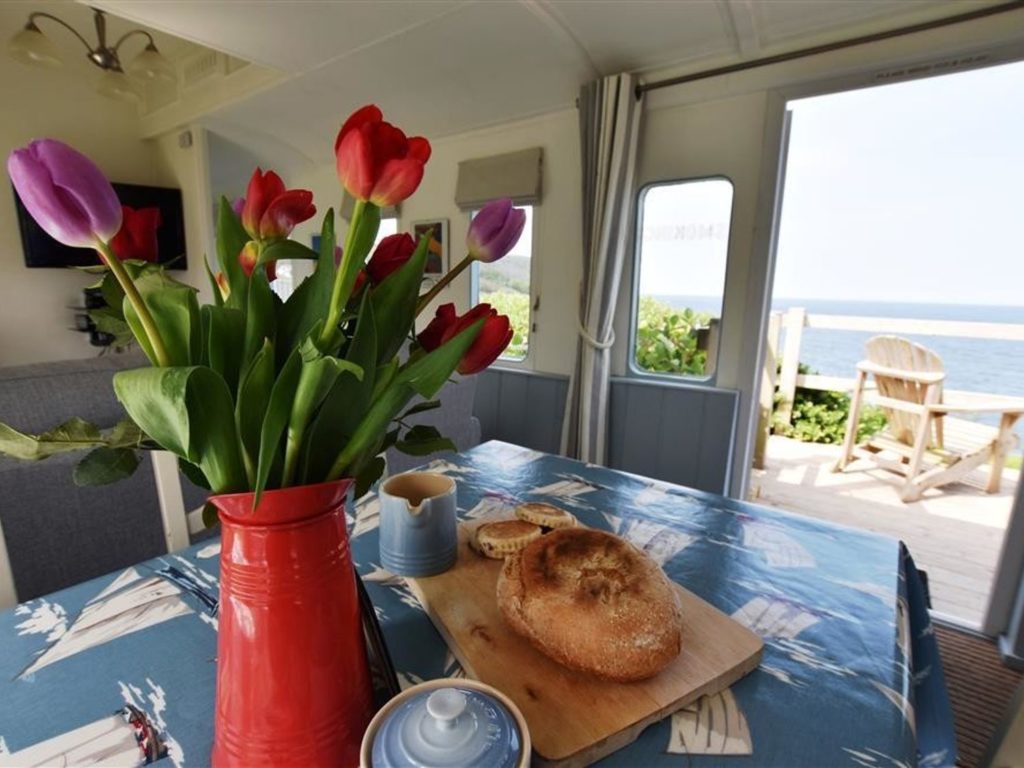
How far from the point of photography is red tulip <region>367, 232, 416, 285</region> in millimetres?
475

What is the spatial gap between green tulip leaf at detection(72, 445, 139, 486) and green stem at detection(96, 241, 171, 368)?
0.10 metres

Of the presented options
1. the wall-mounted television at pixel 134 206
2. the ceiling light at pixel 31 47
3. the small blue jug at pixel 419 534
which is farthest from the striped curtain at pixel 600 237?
the wall-mounted television at pixel 134 206

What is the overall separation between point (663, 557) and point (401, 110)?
3096 millimetres

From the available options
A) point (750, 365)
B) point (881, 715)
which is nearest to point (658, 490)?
point (881, 715)

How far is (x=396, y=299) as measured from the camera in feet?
1.48

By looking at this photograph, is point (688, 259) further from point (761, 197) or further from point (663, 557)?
point (663, 557)

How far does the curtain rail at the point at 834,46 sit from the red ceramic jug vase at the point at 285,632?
8.00 feet

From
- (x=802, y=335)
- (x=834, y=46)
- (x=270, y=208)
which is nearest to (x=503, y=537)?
(x=270, y=208)

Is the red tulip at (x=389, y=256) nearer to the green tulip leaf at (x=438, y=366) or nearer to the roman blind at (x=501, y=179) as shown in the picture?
the green tulip leaf at (x=438, y=366)

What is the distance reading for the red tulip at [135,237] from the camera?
1.30 ft

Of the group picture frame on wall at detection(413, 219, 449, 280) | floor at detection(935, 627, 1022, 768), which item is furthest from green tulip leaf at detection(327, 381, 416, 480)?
picture frame on wall at detection(413, 219, 449, 280)

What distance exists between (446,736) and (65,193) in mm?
466

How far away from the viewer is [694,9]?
187 cm

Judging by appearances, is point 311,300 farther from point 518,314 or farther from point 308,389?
point 518,314
